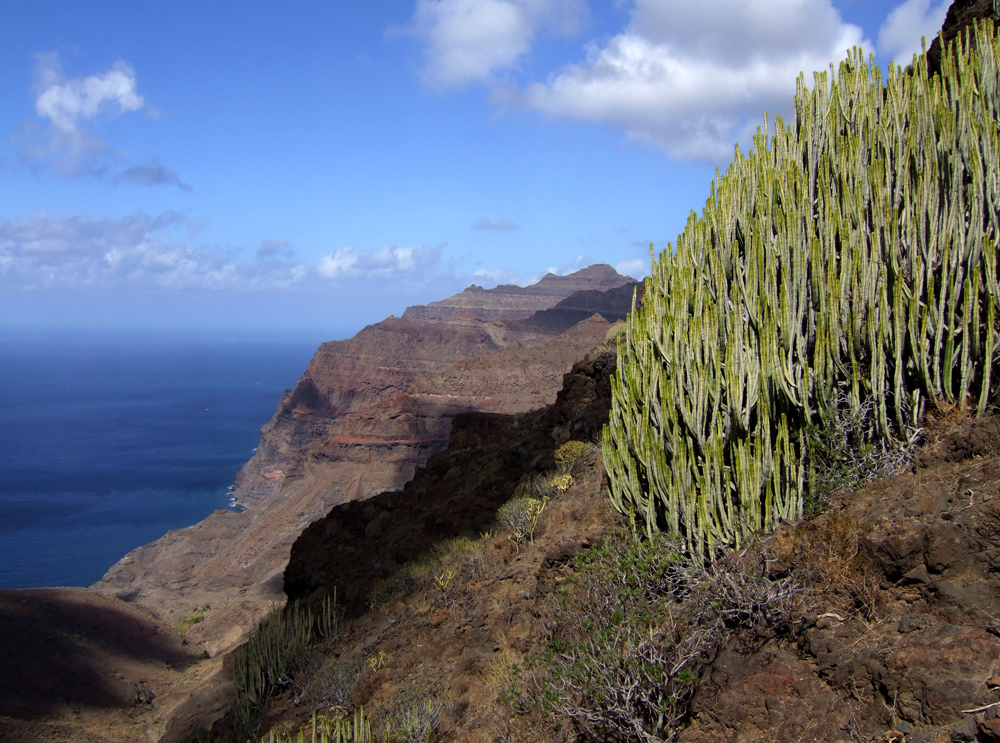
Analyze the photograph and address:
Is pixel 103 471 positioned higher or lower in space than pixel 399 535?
lower

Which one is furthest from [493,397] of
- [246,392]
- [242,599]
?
[246,392]

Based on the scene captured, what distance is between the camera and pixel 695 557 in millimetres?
5363

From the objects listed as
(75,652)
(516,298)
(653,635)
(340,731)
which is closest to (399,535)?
(340,731)

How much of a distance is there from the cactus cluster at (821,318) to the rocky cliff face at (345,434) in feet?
79.3

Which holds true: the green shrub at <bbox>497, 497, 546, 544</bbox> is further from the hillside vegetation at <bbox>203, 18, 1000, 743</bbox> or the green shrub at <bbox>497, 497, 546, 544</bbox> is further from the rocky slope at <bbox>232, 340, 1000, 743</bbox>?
the hillside vegetation at <bbox>203, 18, 1000, 743</bbox>

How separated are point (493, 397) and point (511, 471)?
154 feet

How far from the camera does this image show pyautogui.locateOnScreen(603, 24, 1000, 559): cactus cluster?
506 cm

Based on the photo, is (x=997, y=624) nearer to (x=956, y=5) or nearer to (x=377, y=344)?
(x=956, y=5)

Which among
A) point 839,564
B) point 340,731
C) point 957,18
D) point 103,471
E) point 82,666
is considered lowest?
point 103,471

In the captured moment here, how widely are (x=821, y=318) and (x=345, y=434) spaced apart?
60278mm

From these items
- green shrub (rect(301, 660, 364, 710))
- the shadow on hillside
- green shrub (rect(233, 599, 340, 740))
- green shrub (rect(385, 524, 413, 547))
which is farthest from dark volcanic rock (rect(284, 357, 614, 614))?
the shadow on hillside

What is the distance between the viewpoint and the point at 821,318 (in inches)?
200

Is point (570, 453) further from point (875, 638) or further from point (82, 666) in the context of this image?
point (82, 666)

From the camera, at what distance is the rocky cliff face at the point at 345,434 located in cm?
3944
